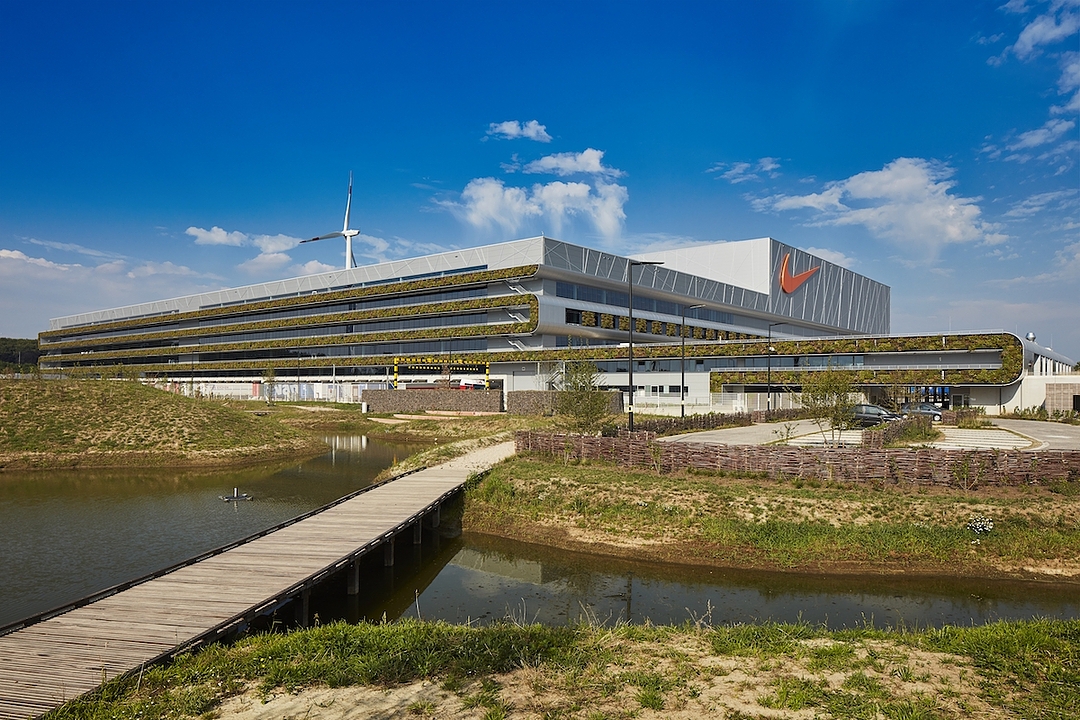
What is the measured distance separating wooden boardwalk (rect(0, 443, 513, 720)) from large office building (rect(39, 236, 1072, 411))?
3285 cm

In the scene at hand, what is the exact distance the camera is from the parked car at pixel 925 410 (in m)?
54.2

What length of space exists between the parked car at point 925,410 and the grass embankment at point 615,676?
4709 cm

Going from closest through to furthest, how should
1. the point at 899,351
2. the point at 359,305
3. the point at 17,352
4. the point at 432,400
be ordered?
the point at 899,351, the point at 432,400, the point at 359,305, the point at 17,352

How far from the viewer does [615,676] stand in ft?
35.4

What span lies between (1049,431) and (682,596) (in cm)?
4171

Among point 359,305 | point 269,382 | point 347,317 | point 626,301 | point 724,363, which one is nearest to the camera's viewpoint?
point 724,363

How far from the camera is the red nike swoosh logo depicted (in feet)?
383

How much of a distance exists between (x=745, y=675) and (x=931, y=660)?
3.52 metres

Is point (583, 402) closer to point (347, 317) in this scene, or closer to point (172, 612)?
point (172, 612)

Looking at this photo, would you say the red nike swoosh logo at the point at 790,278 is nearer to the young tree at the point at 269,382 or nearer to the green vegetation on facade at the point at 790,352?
the green vegetation on facade at the point at 790,352

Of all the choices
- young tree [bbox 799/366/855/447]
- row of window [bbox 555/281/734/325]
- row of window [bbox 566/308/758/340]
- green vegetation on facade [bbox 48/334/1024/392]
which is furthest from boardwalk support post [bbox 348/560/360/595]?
row of window [bbox 555/281/734/325]

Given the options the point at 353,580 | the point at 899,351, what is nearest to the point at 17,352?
the point at 353,580

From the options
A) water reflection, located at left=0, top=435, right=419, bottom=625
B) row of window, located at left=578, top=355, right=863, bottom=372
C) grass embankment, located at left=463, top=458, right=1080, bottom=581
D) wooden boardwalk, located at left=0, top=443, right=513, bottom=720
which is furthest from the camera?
row of window, located at left=578, top=355, right=863, bottom=372

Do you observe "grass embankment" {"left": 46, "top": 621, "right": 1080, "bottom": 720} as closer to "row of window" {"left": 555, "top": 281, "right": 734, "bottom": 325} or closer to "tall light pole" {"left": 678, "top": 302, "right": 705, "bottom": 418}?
"tall light pole" {"left": 678, "top": 302, "right": 705, "bottom": 418}
